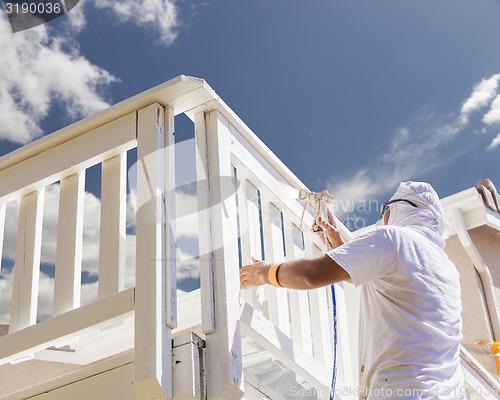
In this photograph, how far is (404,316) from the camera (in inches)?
91.0

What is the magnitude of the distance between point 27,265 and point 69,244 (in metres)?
0.25

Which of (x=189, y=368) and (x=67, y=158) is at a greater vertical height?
(x=67, y=158)

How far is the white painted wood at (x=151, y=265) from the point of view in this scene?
77.0 inches

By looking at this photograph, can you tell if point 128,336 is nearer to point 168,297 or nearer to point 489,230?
point 168,297

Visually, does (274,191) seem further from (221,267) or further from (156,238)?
(156,238)

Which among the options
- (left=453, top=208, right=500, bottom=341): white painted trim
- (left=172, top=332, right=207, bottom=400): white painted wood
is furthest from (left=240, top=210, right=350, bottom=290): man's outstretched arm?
(left=453, top=208, right=500, bottom=341): white painted trim

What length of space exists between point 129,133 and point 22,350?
3.16 feet

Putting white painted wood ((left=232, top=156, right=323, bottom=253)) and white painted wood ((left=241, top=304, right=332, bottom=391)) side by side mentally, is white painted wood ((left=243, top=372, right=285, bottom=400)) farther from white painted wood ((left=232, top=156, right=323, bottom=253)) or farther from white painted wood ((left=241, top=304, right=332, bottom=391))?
white painted wood ((left=232, top=156, right=323, bottom=253))

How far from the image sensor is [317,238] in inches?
135

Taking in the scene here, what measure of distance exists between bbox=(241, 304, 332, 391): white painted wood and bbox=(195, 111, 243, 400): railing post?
6.3 inches

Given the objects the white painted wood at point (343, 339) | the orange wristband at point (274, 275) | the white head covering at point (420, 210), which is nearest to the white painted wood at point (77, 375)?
the orange wristband at point (274, 275)

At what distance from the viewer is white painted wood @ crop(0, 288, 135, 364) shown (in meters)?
2.15

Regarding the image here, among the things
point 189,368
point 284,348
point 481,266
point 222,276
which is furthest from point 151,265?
point 481,266

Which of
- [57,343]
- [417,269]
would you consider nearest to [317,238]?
[417,269]
